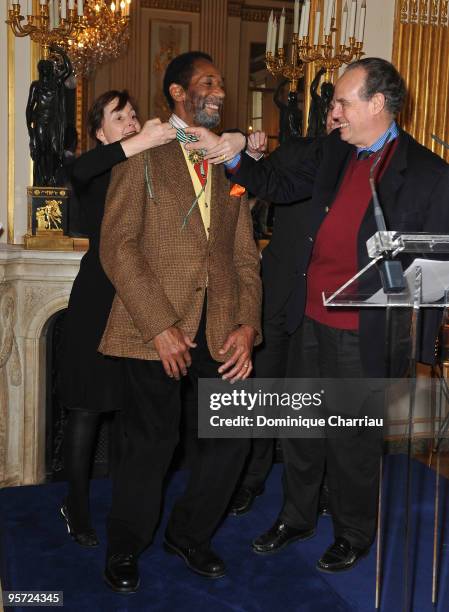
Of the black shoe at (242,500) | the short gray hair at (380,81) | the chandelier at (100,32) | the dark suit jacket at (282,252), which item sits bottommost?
the black shoe at (242,500)

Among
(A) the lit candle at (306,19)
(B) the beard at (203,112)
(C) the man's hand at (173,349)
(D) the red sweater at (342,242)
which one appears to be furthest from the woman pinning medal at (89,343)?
(A) the lit candle at (306,19)

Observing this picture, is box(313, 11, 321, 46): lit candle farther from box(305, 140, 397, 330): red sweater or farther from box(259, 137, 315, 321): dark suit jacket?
box(305, 140, 397, 330): red sweater

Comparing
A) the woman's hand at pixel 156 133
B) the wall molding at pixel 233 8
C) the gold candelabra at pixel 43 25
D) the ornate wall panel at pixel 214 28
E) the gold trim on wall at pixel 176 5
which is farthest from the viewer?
the gold trim on wall at pixel 176 5

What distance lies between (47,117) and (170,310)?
1.67m

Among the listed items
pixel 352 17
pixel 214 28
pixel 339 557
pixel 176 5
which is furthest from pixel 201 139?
pixel 176 5

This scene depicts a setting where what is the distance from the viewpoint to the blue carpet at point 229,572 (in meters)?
2.43

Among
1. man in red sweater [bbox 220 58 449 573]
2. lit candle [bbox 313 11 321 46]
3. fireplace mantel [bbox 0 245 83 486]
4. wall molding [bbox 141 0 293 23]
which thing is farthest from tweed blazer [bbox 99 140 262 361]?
wall molding [bbox 141 0 293 23]

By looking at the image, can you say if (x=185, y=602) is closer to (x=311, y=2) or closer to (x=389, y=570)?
(x=389, y=570)

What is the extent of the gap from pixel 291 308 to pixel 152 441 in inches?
27.3

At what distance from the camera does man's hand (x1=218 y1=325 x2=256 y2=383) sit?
2.50 metres

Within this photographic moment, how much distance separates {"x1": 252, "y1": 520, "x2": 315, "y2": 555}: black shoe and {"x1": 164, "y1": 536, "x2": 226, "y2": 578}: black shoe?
217mm

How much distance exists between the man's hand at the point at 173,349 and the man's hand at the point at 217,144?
22.3 inches

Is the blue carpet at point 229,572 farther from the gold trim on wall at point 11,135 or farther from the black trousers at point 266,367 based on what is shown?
the gold trim on wall at point 11,135

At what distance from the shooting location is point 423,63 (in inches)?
170
